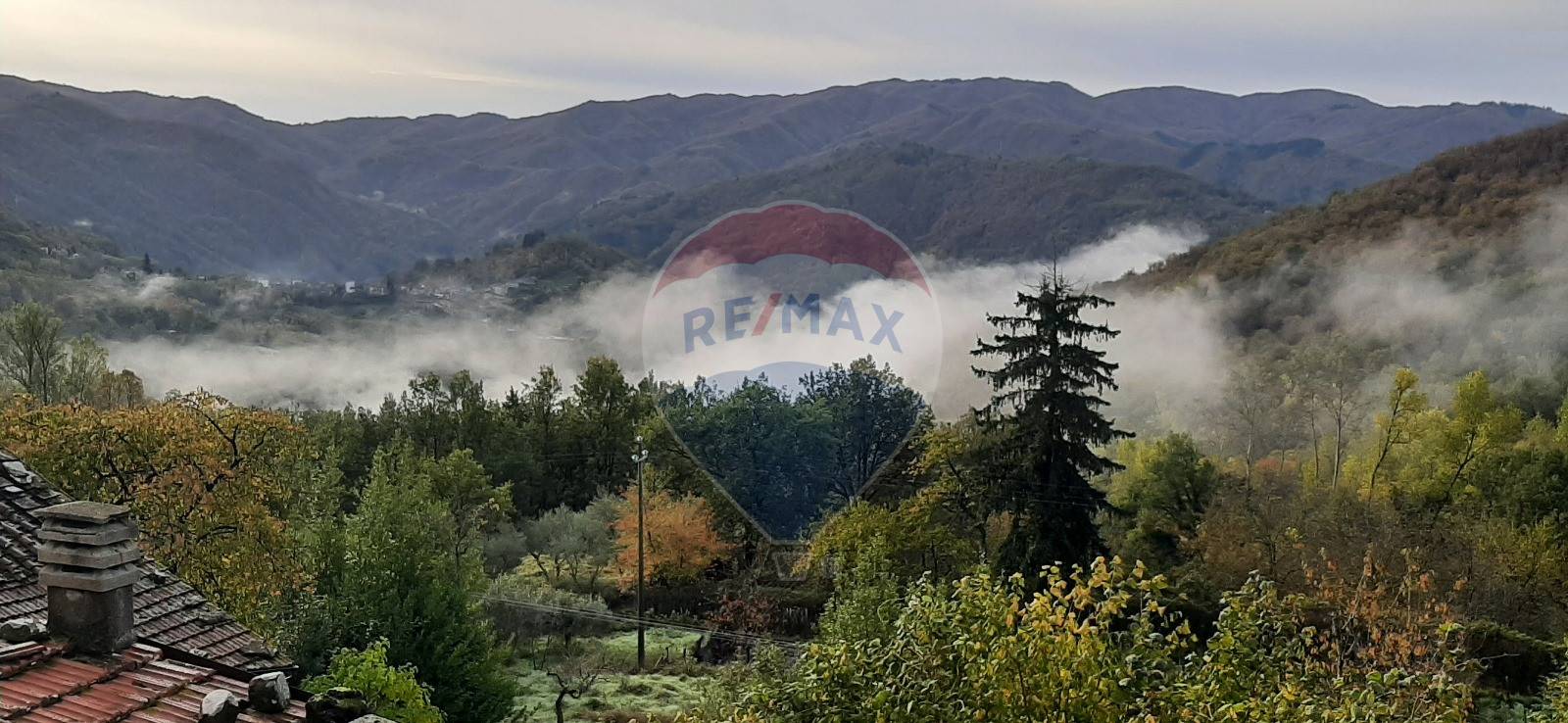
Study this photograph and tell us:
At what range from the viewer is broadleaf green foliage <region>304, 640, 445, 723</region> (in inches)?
457

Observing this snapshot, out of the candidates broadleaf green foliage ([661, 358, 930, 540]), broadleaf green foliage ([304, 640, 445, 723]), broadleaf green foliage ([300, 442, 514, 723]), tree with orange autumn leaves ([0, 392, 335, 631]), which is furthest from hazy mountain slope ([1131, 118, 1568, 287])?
broadleaf green foliage ([304, 640, 445, 723])

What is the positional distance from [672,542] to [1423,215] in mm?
117435

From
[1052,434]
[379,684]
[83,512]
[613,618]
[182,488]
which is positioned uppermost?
[83,512]

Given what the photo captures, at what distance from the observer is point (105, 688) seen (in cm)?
630

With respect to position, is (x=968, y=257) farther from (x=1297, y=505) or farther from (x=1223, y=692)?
(x=1223, y=692)

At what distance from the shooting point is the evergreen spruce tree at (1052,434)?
977 inches

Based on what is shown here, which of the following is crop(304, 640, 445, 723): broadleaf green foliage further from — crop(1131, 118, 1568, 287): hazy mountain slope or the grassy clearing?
crop(1131, 118, 1568, 287): hazy mountain slope

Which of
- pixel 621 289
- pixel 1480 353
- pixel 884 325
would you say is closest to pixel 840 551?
pixel 884 325

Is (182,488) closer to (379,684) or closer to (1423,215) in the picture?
(379,684)

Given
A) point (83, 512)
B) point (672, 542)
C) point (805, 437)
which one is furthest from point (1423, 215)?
point (83, 512)

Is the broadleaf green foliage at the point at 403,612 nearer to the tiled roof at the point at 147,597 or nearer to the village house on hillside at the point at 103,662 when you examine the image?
the tiled roof at the point at 147,597

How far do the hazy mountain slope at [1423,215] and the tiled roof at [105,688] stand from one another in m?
119

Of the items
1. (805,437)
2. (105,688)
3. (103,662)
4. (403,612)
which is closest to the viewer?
(105,688)

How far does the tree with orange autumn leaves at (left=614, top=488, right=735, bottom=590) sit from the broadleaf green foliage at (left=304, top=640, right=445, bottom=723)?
24.2 meters
